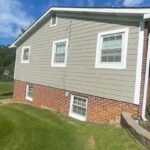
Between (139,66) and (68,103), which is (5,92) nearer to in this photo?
(68,103)

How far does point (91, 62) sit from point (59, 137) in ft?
15.0

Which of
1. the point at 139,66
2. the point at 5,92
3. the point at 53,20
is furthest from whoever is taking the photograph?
the point at 5,92

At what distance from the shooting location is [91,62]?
12.5 meters

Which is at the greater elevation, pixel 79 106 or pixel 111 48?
pixel 111 48

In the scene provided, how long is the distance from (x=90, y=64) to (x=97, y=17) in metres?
2.01

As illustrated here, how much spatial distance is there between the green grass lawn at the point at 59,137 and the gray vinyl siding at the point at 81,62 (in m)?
2.03

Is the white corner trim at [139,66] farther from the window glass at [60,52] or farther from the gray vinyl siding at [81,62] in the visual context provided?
the window glass at [60,52]

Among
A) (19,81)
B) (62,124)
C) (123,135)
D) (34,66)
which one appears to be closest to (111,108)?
(62,124)

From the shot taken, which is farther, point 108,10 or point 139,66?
point 108,10

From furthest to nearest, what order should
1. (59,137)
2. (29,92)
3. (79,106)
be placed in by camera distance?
(29,92)
(79,106)
(59,137)

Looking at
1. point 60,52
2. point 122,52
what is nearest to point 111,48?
point 122,52

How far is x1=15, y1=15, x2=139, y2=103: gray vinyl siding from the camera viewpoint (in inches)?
412

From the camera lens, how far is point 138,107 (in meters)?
9.84

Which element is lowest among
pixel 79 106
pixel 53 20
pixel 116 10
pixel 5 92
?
pixel 5 92
